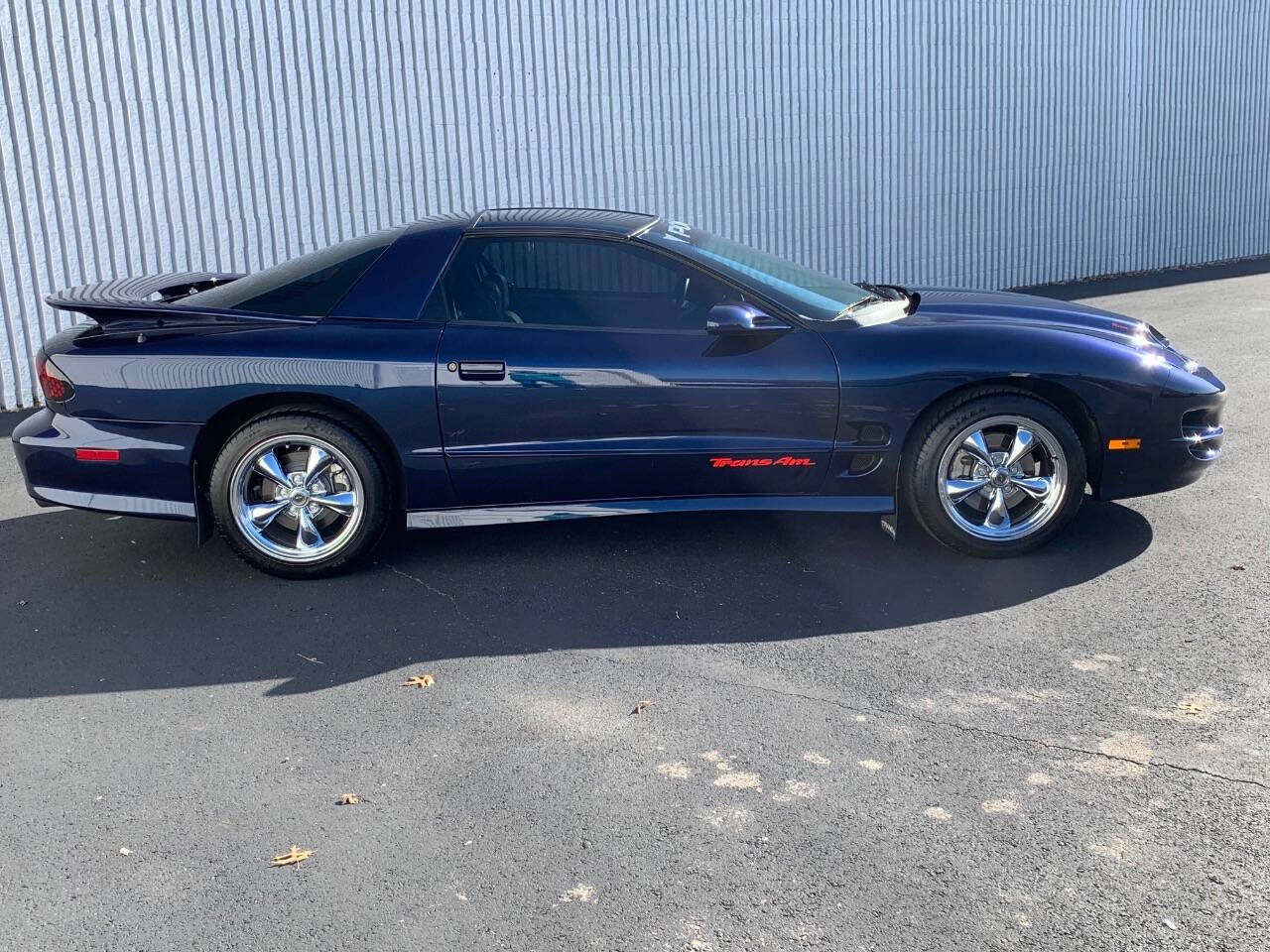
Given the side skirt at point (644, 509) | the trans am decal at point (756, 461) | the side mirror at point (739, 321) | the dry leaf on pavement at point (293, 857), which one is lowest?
the dry leaf on pavement at point (293, 857)

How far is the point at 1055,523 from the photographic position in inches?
220

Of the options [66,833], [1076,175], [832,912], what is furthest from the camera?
[1076,175]

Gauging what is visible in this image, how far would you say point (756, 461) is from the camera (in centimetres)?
546

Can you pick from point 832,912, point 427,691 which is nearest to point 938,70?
point 427,691

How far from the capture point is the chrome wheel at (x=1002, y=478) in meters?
5.49

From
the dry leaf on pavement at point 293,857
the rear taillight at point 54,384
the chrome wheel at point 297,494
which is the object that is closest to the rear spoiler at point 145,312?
the rear taillight at point 54,384

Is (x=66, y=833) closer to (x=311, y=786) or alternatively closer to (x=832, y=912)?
(x=311, y=786)

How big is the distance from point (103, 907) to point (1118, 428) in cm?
423

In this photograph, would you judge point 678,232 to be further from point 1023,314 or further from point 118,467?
point 118,467

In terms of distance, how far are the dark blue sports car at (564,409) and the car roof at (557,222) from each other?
0.17 ft

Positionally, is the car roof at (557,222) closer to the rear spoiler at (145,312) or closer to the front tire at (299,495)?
the rear spoiler at (145,312)

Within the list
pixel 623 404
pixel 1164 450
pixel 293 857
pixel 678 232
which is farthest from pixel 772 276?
pixel 293 857

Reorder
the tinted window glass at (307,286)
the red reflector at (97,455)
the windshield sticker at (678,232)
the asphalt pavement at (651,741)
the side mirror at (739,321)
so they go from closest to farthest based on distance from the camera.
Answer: the asphalt pavement at (651,741), the side mirror at (739,321), the red reflector at (97,455), the tinted window glass at (307,286), the windshield sticker at (678,232)

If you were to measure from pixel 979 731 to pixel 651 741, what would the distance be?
3.33 feet
